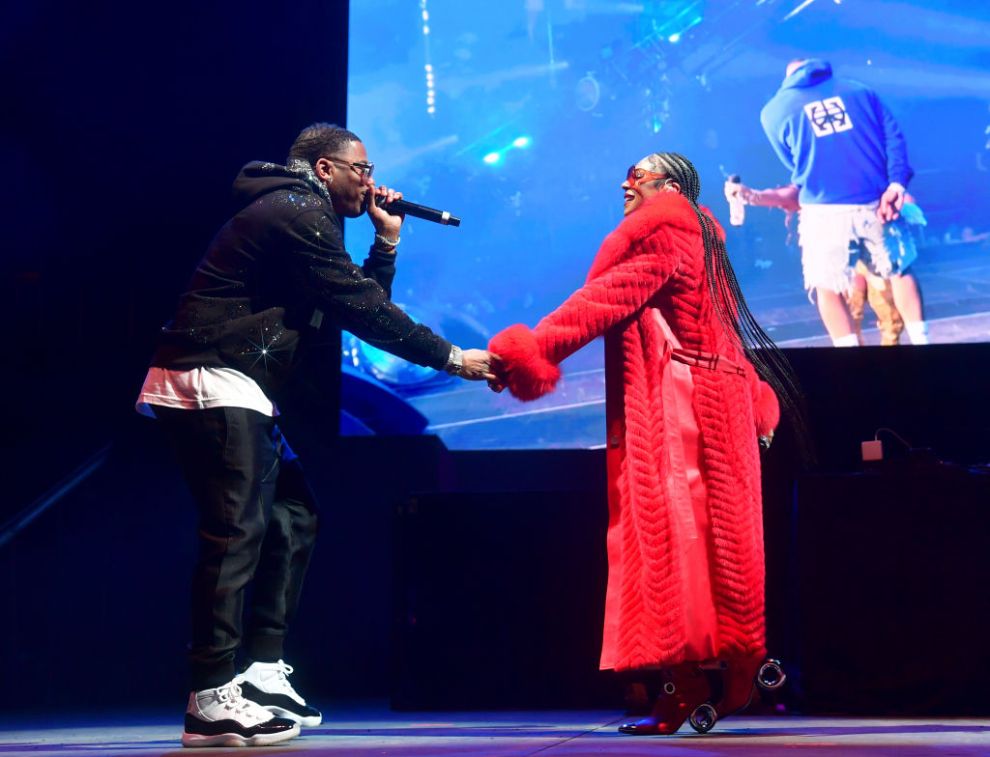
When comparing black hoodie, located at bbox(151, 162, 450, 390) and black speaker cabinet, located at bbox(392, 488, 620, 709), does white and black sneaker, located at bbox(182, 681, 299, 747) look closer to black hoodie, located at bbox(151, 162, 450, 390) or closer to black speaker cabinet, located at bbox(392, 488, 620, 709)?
black hoodie, located at bbox(151, 162, 450, 390)

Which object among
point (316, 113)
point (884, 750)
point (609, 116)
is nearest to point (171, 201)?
point (316, 113)

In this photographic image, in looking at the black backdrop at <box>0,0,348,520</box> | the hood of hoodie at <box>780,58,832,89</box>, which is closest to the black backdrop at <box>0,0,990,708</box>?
the black backdrop at <box>0,0,348,520</box>

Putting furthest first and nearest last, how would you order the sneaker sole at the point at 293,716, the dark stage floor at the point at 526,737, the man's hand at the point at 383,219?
the man's hand at the point at 383,219
the sneaker sole at the point at 293,716
the dark stage floor at the point at 526,737

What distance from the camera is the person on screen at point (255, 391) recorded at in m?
2.34

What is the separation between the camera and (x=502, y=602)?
327cm

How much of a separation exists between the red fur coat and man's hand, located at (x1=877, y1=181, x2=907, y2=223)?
1643mm

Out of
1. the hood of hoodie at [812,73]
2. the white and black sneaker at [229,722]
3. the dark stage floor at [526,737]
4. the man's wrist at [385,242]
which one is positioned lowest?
the dark stage floor at [526,737]

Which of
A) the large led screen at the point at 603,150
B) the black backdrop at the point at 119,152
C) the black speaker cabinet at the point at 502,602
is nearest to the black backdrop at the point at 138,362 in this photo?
the black backdrop at the point at 119,152

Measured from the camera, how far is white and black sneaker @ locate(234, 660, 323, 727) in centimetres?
254

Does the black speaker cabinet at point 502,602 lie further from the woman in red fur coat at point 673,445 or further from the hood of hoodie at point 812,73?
the hood of hoodie at point 812,73

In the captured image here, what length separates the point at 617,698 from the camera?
3.23 meters

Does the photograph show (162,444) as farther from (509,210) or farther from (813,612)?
(813,612)

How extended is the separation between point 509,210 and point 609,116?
501 millimetres

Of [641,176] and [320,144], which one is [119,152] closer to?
[320,144]
